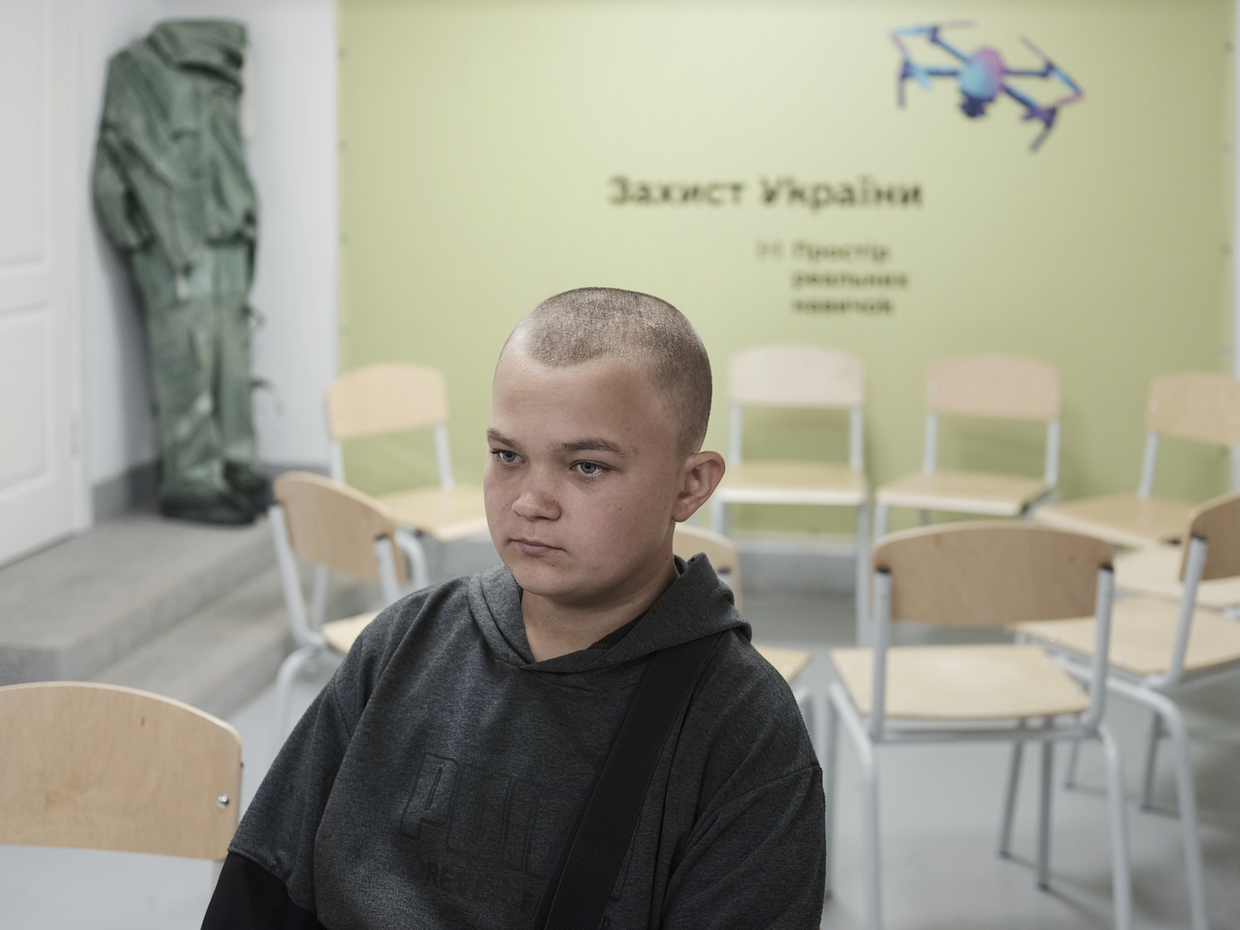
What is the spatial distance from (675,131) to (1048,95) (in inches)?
46.7

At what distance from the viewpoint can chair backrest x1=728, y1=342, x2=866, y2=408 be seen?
4.03 metres

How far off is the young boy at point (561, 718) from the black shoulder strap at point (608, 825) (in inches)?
0.5

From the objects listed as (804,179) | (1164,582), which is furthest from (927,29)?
(1164,582)

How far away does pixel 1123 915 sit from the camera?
80.4 inches

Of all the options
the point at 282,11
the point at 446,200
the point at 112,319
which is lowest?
the point at 112,319

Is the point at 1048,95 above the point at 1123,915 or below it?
above

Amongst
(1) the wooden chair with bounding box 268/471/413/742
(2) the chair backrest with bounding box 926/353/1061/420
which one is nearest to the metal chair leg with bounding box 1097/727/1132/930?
(1) the wooden chair with bounding box 268/471/413/742

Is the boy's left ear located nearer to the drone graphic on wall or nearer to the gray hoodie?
the gray hoodie

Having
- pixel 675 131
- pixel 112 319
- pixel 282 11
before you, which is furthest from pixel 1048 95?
pixel 112 319

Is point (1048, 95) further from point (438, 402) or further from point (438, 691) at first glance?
point (438, 691)

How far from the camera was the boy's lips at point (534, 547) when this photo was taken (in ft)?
3.12

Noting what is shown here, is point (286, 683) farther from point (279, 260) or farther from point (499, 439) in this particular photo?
point (279, 260)

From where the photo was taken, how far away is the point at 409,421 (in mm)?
3902

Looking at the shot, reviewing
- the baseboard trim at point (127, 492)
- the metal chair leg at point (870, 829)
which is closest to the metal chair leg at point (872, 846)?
the metal chair leg at point (870, 829)
